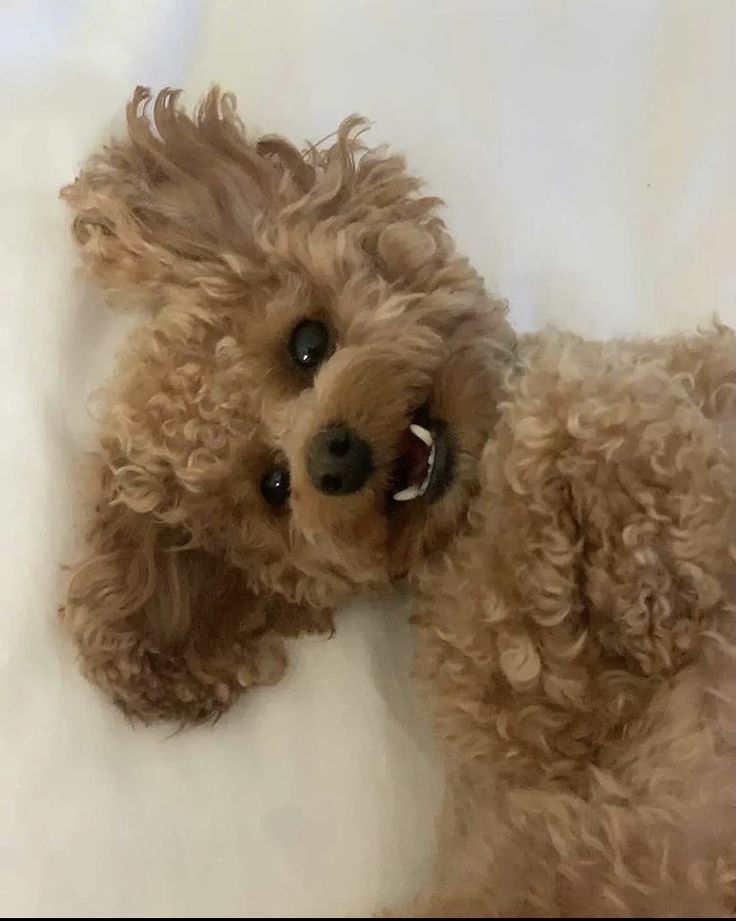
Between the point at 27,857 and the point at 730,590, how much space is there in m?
0.83

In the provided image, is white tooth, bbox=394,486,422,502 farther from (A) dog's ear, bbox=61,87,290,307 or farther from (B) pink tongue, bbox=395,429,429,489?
(A) dog's ear, bbox=61,87,290,307

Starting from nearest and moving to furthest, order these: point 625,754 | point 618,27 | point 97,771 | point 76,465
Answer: point 625,754 → point 97,771 → point 76,465 → point 618,27

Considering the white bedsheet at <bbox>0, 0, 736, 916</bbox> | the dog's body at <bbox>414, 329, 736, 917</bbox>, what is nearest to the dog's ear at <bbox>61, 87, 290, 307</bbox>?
the white bedsheet at <bbox>0, 0, 736, 916</bbox>

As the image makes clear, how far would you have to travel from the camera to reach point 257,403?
1.36 m

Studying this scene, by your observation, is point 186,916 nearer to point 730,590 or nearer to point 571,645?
point 571,645

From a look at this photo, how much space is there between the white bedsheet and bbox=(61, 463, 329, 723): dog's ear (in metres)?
0.05

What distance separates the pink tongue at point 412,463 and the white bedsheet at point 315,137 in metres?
0.24

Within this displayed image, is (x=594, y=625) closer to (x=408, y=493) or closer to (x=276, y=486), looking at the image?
(x=408, y=493)

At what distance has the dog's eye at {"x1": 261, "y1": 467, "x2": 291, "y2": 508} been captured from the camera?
137 cm

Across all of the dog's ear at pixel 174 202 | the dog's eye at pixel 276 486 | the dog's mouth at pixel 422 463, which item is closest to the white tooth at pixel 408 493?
the dog's mouth at pixel 422 463

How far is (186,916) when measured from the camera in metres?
0.65

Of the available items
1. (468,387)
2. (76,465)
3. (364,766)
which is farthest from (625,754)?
(76,465)

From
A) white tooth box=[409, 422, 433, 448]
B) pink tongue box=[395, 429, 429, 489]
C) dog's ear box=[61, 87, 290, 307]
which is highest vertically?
dog's ear box=[61, 87, 290, 307]

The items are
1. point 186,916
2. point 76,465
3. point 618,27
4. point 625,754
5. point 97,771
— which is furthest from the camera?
point 618,27
